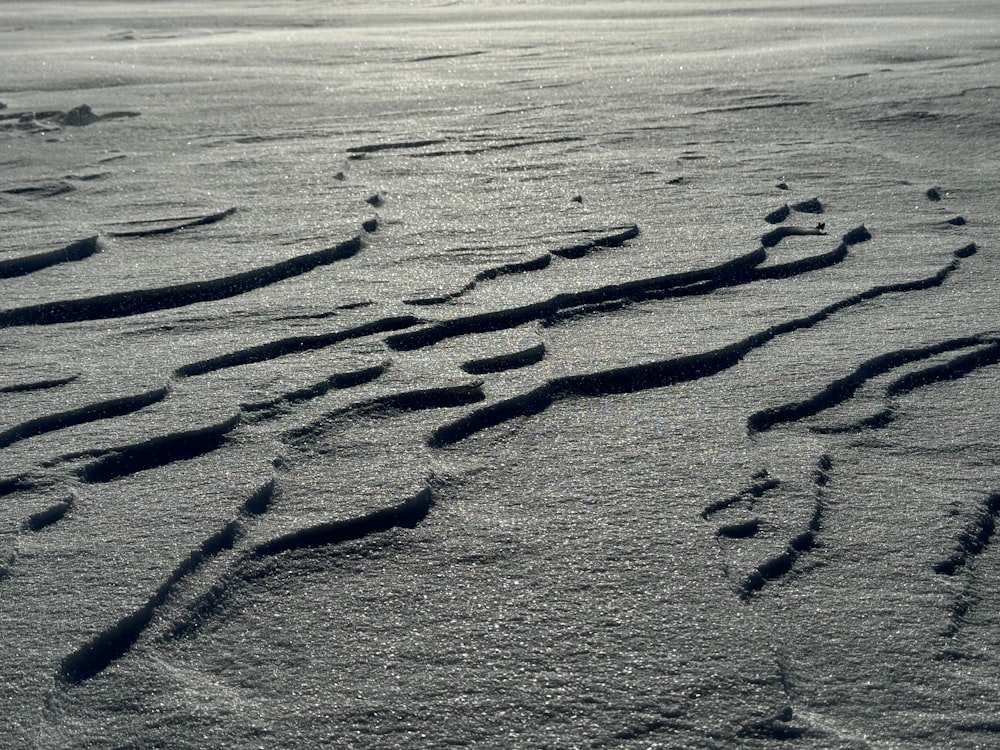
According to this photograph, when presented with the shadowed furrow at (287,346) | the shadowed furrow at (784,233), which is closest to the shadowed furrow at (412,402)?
the shadowed furrow at (287,346)

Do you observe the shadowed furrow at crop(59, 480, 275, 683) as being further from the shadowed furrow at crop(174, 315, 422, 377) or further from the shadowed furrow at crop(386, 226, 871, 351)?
the shadowed furrow at crop(386, 226, 871, 351)

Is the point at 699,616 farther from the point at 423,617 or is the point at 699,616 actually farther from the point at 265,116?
the point at 265,116

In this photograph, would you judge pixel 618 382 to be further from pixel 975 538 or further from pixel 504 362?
pixel 975 538

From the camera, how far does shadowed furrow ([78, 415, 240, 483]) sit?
1433 millimetres

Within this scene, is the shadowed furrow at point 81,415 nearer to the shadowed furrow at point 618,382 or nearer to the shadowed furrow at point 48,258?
the shadowed furrow at point 618,382

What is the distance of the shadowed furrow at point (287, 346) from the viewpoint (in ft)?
5.71

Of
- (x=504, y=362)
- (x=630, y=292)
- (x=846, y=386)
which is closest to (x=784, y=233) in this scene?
(x=630, y=292)

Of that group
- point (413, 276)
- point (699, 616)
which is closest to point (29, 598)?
point (699, 616)

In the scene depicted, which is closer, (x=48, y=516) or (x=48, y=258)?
(x=48, y=516)

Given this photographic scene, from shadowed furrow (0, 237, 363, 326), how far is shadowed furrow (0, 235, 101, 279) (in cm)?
25

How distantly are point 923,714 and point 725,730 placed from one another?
0.60ft

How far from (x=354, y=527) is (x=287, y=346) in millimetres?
588

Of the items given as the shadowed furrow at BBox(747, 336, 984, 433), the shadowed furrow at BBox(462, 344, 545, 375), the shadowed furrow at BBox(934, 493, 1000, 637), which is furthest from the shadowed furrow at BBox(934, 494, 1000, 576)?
the shadowed furrow at BBox(462, 344, 545, 375)

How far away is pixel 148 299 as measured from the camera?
2045 millimetres
